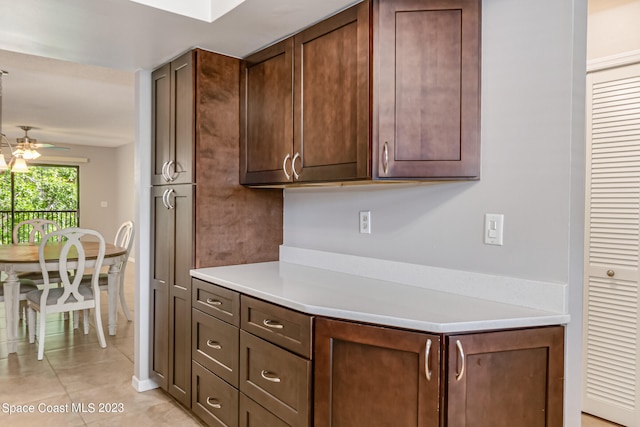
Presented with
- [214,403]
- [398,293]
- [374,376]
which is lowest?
[214,403]

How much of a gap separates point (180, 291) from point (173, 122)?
100 centimetres

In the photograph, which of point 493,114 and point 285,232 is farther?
point 285,232

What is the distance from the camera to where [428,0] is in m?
1.69

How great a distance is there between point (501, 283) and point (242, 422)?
4.24 feet

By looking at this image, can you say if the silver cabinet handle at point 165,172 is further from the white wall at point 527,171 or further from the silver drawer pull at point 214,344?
the white wall at point 527,171

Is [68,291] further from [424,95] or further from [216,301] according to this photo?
[424,95]

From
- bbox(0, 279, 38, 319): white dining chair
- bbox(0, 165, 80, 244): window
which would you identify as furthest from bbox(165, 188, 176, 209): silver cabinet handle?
bbox(0, 165, 80, 244): window

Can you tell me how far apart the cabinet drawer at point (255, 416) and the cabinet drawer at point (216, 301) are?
0.35 m

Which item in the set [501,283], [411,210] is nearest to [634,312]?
[501,283]

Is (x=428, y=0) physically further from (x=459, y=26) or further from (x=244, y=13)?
(x=244, y=13)

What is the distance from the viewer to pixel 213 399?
2.20 m

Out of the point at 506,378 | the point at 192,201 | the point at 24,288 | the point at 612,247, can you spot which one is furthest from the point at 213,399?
the point at 24,288

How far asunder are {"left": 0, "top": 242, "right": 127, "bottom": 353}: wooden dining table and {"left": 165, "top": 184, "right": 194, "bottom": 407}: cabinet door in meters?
1.68

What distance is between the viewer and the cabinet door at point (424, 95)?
171 centimetres
